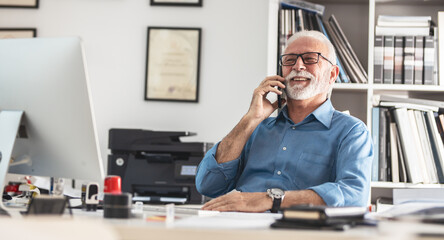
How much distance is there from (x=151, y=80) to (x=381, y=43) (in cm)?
140

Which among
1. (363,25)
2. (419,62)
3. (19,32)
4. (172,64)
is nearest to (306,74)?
(419,62)

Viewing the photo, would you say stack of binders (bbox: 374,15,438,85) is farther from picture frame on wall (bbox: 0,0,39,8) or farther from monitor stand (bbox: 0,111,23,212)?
picture frame on wall (bbox: 0,0,39,8)

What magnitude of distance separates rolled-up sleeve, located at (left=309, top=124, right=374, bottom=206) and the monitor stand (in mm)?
961

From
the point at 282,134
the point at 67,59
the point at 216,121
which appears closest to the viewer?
the point at 67,59

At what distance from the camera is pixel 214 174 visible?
2133 millimetres

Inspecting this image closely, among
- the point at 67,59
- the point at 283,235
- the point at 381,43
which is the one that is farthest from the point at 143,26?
the point at 283,235

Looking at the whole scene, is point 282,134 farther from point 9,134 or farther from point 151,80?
point 151,80

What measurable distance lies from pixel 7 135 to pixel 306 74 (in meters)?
1.20

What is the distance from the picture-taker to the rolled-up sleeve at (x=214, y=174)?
2123 millimetres

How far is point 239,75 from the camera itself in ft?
10.9

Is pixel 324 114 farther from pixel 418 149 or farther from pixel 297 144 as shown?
pixel 418 149

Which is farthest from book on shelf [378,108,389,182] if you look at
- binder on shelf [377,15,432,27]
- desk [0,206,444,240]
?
desk [0,206,444,240]

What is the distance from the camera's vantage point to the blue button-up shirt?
1952 mm

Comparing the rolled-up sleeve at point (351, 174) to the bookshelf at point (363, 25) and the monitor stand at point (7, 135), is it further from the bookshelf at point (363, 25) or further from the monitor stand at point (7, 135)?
the monitor stand at point (7, 135)
